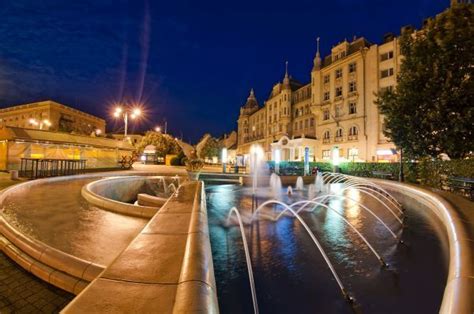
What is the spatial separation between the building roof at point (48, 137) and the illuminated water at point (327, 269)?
77.9 feet

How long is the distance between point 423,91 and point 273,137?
43.6 meters

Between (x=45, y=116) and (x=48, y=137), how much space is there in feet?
204

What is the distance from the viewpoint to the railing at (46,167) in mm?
18652

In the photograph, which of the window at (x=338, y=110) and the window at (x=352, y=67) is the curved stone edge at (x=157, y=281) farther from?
the window at (x=352, y=67)

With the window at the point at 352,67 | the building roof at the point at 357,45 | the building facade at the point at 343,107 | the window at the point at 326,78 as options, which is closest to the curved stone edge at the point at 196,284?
the building facade at the point at 343,107

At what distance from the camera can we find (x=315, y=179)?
22078 mm

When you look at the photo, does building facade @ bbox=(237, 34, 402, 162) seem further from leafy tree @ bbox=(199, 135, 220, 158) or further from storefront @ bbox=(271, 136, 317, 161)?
leafy tree @ bbox=(199, 135, 220, 158)

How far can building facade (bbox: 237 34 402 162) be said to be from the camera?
36219 millimetres

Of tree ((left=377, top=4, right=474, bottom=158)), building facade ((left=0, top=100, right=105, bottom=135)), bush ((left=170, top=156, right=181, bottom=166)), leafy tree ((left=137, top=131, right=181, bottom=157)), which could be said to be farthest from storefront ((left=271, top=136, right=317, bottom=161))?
building facade ((left=0, top=100, right=105, bottom=135))

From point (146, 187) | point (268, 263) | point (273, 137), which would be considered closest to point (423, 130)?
point (268, 263)

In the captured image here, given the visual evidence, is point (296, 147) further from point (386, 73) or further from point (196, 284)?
point (196, 284)

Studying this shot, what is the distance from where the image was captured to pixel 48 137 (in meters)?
24.0

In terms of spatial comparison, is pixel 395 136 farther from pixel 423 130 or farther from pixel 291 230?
pixel 291 230

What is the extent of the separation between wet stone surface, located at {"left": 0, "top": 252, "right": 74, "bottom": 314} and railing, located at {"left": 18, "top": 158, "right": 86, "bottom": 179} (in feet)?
59.8
